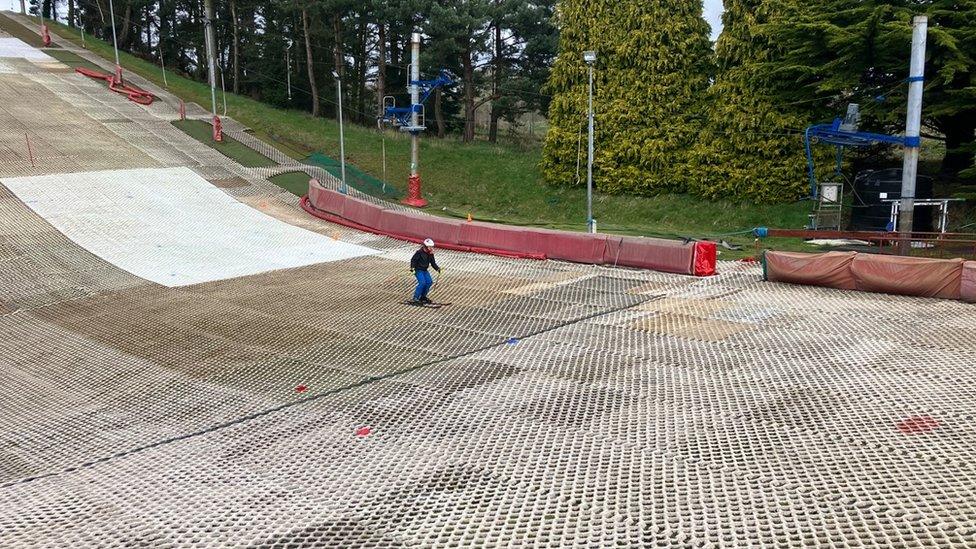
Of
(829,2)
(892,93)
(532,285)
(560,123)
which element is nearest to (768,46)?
(829,2)

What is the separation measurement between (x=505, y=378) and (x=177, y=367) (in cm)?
488

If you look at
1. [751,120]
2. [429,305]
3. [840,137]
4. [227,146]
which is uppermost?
[751,120]

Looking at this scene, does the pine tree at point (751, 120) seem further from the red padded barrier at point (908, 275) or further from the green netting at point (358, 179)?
the green netting at point (358, 179)

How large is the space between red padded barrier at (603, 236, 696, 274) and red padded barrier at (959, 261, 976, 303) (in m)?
5.41

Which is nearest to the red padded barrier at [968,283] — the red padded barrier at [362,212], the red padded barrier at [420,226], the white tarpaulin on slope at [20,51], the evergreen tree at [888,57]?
the evergreen tree at [888,57]

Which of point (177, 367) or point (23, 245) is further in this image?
point (23, 245)

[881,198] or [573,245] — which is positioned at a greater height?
[881,198]

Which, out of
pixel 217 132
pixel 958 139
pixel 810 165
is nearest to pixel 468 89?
pixel 217 132

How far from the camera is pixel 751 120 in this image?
2648cm

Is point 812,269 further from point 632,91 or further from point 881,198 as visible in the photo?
point 632,91

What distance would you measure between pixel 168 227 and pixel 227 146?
1183 cm

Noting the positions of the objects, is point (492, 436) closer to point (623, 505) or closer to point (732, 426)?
point (623, 505)

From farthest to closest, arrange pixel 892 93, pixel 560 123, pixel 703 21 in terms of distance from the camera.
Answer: pixel 560 123 → pixel 703 21 → pixel 892 93

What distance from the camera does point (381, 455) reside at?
7254mm
